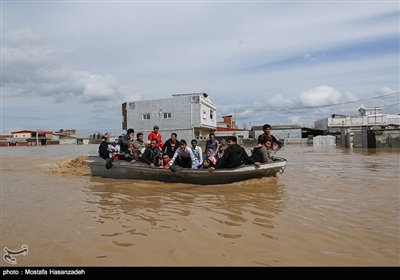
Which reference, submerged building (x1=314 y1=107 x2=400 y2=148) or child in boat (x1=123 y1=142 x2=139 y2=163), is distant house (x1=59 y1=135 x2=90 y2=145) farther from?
child in boat (x1=123 y1=142 x2=139 y2=163)

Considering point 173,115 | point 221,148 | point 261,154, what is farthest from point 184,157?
point 173,115

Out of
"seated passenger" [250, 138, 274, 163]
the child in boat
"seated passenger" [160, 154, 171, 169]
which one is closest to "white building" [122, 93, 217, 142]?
the child in boat

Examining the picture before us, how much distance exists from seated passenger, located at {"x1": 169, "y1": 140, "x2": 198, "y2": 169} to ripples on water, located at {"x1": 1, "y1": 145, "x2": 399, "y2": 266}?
3.25 ft

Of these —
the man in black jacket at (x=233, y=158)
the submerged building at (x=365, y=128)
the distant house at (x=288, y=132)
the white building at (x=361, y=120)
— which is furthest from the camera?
the distant house at (x=288, y=132)

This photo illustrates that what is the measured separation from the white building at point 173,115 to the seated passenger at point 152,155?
1003 inches

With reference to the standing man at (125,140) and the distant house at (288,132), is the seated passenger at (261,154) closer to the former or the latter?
the standing man at (125,140)

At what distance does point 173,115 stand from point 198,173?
28.2 meters

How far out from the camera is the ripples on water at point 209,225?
379cm

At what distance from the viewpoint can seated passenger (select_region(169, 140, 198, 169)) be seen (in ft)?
30.0

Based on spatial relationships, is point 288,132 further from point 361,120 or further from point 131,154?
point 131,154

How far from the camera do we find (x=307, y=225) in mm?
4973

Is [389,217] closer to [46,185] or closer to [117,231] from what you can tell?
[117,231]

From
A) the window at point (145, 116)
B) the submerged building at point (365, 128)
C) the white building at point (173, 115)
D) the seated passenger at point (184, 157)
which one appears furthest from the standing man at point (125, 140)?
the window at point (145, 116)
